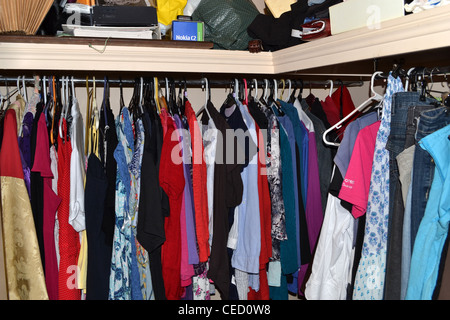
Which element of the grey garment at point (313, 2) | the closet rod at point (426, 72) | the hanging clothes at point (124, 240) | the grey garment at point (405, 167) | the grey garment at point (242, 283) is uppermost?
the grey garment at point (313, 2)

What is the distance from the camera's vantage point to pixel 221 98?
2.01m

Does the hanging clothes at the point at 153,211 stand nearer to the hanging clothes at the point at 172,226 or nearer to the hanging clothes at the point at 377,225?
the hanging clothes at the point at 172,226

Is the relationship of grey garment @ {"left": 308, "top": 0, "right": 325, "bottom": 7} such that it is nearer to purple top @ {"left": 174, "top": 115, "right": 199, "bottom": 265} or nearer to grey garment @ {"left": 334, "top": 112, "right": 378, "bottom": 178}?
grey garment @ {"left": 334, "top": 112, "right": 378, "bottom": 178}

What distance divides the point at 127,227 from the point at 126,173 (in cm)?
18

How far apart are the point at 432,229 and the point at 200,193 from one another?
30.5 inches

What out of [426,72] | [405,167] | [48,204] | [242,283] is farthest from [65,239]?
[426,72]

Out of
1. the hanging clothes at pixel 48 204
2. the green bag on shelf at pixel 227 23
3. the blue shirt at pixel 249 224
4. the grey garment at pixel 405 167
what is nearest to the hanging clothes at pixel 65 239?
the hanging clothes at pixel 48 204

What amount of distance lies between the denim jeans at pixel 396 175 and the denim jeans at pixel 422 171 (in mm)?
39

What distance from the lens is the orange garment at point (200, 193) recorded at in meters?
1.45

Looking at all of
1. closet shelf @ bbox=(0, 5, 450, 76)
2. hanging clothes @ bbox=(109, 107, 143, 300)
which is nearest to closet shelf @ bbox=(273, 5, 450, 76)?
closet shelf @ bbox=(0, 5, 450, 76)

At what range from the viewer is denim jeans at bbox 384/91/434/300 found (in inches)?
40.0

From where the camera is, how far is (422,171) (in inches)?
38.0

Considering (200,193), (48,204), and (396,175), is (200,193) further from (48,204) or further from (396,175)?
(396,175)
